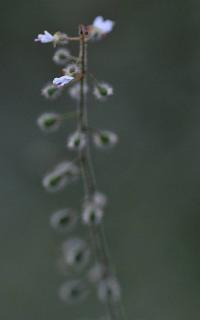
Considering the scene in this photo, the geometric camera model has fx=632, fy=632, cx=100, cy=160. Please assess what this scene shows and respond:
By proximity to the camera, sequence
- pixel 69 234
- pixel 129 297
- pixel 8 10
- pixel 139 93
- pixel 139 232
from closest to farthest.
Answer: pixel 129 297 < pixel 139 232 < pixel 69 234 < pixel 139 93 < pixel 8 10

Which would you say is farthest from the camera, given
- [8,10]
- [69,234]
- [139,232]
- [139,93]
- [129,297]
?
[8,10]

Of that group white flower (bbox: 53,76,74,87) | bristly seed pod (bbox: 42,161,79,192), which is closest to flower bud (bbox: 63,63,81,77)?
white flower (bbox: 53,76,74,87)

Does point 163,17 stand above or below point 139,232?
above

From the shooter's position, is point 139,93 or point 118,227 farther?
point 139,93

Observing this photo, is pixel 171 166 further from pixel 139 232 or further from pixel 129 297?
→ pixel 129 297

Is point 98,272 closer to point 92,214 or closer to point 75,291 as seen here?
point 75,291

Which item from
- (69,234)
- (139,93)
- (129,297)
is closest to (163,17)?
(139,93)

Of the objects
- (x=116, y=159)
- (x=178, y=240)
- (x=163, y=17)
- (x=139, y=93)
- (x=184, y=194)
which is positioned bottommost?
(x=178, y=240)

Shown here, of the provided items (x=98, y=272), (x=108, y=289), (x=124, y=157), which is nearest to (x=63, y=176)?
(x=98, y=272)
